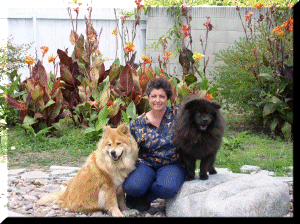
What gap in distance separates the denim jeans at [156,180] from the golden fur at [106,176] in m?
0.08

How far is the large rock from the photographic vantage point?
2.44 m

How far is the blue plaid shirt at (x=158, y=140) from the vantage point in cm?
279

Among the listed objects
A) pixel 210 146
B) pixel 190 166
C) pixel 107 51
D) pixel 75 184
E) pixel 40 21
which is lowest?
pixel 75 184

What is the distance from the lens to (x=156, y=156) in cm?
284

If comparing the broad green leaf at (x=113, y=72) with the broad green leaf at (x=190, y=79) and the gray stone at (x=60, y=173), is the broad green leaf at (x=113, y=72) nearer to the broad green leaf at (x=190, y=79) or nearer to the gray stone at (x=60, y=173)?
the broad green leaf at (x=190, y=79)

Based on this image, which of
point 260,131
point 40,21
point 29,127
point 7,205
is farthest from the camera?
point 40,21

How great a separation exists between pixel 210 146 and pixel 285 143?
10.4ft

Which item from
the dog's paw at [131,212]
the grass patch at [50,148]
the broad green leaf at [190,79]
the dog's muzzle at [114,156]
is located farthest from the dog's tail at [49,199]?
the broad green leaf at [190,79]

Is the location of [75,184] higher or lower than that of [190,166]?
lower

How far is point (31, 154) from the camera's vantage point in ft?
15.0

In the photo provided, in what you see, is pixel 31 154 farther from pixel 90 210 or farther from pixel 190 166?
pixel 190 166

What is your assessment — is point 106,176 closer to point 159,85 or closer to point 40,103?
point 159,85

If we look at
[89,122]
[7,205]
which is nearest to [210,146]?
[7,205]

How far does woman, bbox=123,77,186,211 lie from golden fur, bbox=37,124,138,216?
11 centimetres
